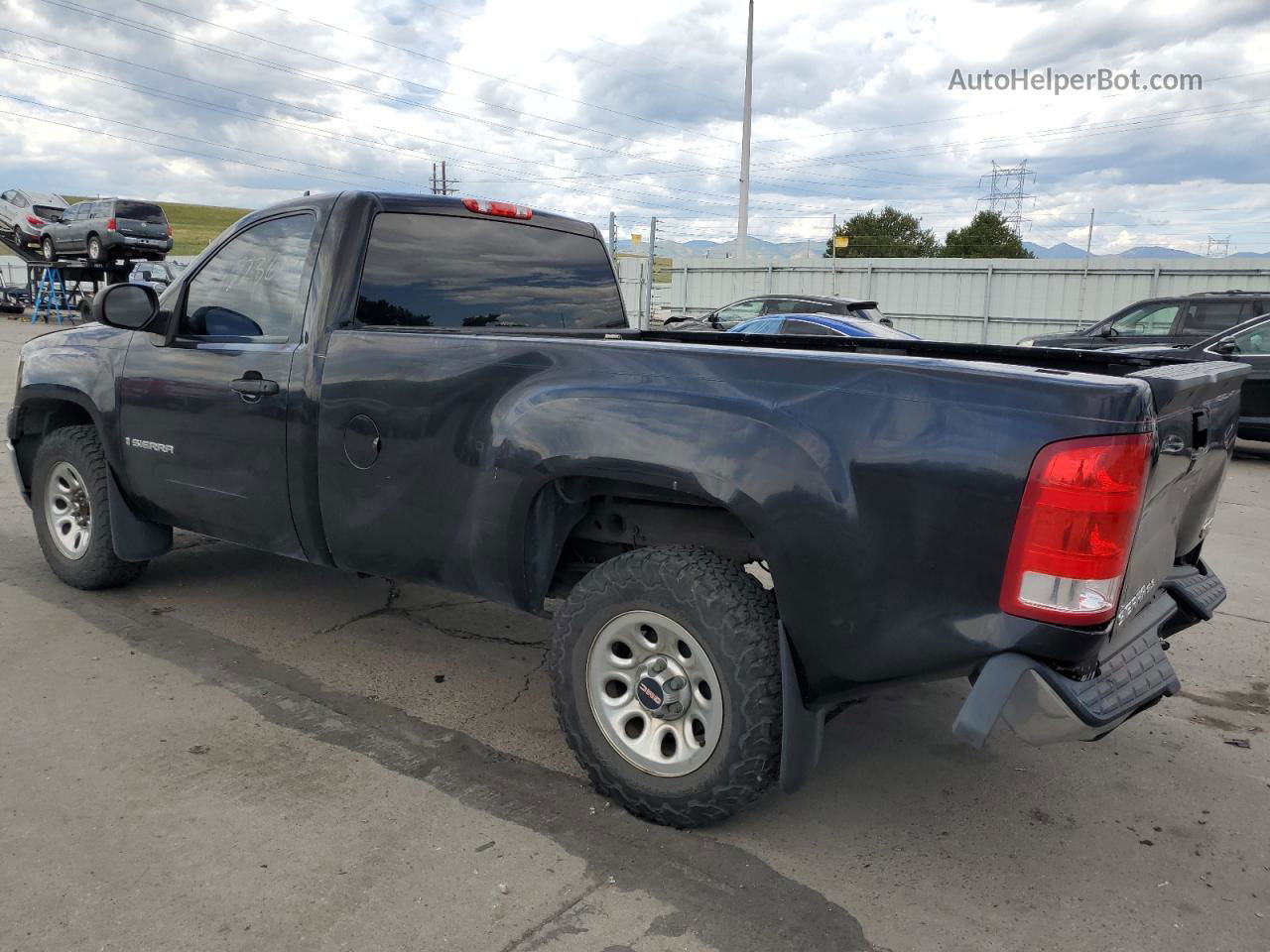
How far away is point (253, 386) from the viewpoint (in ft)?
13.1

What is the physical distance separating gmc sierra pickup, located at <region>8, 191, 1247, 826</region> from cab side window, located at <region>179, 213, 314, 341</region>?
0.02 meters

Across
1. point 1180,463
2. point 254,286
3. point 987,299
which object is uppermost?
point 254,286

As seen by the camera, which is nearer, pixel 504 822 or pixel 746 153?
pixel 504 822

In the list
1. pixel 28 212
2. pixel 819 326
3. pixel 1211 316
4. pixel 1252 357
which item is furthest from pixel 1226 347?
pixel 28 212

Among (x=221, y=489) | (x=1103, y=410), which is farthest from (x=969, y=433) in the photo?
(x=221, y=489)

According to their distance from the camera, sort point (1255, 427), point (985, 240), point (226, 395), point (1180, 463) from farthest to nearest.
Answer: point (985, 240) → point (1255, 427) → point (226, 395) → point (1180, 463)

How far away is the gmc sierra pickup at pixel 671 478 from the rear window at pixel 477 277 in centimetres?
1

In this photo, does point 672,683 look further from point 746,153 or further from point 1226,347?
point 746,153

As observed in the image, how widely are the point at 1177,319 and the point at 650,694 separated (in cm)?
1299

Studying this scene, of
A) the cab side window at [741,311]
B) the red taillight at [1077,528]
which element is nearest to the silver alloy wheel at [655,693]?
the red taillight at [1077,528]

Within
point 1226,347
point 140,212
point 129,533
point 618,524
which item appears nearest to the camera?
point 618,524

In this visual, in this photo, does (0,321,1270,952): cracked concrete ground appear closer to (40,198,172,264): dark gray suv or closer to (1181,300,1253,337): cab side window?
(1181,300,1253,337): cab side window

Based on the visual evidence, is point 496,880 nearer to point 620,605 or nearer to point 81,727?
point 620,605

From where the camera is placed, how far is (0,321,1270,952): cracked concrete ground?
2.62 m
